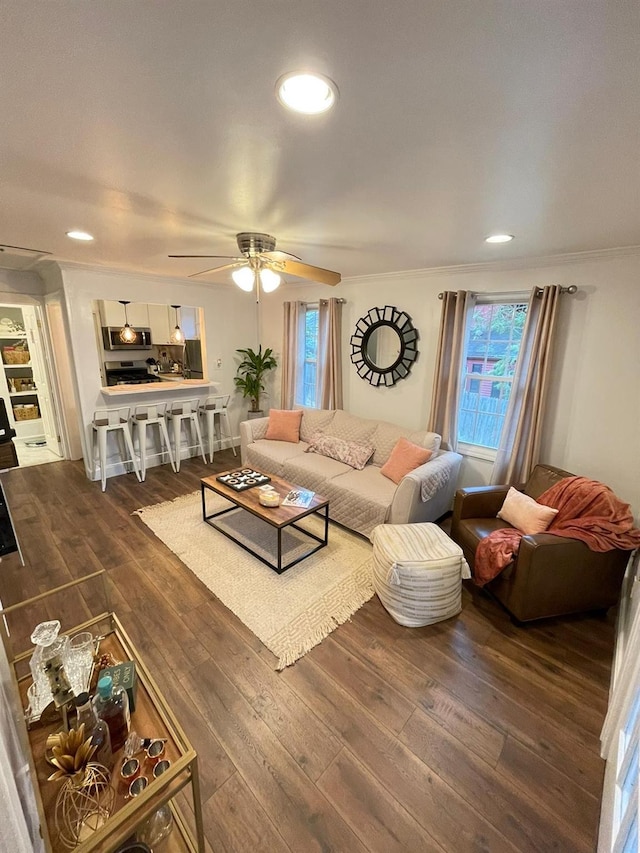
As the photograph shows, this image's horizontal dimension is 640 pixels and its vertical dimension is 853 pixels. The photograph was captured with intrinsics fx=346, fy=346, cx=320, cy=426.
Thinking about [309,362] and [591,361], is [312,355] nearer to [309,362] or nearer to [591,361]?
[309,362]

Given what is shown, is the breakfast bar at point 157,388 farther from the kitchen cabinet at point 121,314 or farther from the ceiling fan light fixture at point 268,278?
the ceiling fan light fixture at point 268,278

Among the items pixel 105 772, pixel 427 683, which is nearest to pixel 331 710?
pixel 427 683

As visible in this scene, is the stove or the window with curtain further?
the stove

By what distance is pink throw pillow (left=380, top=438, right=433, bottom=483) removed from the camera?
10.8 ft

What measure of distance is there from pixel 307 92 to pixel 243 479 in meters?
2.86

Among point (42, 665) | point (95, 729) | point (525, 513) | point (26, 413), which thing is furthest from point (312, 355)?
point (26, 413)

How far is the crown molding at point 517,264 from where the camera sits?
2.58 m

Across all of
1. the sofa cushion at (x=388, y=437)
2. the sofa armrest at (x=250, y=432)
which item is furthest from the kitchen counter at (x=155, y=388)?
the sofa cushion at (x=388, y=437)

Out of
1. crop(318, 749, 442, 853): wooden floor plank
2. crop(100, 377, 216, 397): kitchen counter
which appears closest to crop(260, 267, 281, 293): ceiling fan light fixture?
crop(318, 749, 442, 853): wooden floor plank

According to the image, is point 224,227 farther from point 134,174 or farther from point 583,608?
point 583,608

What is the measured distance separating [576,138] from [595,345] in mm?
2073

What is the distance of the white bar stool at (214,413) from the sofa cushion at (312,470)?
5.60ft

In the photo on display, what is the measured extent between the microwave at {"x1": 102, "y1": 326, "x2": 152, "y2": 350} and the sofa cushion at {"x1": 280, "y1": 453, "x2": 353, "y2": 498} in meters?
4.12

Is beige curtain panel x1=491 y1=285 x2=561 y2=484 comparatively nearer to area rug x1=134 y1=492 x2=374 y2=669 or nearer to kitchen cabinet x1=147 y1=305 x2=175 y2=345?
area rug x1=134 y1=492 x2=374 y2=669
